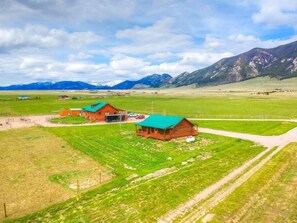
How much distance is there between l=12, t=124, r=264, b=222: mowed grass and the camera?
2256 cm

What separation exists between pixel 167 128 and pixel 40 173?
2405 cm

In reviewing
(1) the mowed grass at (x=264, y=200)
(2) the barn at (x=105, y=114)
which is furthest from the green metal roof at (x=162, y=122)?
(2) the barn at (x=105, y=114)

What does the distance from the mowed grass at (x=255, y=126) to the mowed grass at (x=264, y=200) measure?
26.0 m

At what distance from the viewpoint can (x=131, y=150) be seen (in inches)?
1741

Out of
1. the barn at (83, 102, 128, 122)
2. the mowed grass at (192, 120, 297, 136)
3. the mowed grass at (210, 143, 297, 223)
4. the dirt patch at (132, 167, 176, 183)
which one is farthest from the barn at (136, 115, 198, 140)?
the barn at (83, 102, 128, 122)

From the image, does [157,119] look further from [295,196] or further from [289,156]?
[295,196]

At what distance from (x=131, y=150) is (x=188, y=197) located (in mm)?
20313

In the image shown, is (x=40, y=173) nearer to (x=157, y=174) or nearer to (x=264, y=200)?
(x=157, y=174)

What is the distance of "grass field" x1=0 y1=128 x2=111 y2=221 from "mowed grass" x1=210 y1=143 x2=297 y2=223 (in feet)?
47.0

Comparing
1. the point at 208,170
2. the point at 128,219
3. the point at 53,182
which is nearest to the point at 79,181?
the point at 53,182

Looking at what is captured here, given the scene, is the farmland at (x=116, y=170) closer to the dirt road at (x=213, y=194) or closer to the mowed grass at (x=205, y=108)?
the dirt road at (x=213, y=194)

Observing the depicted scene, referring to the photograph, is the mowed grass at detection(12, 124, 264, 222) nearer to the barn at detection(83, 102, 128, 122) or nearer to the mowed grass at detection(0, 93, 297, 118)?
the barn at detection(83, 102, 128, 122)

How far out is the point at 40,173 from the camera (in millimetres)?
33938

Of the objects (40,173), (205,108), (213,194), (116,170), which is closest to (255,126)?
(116,170)
